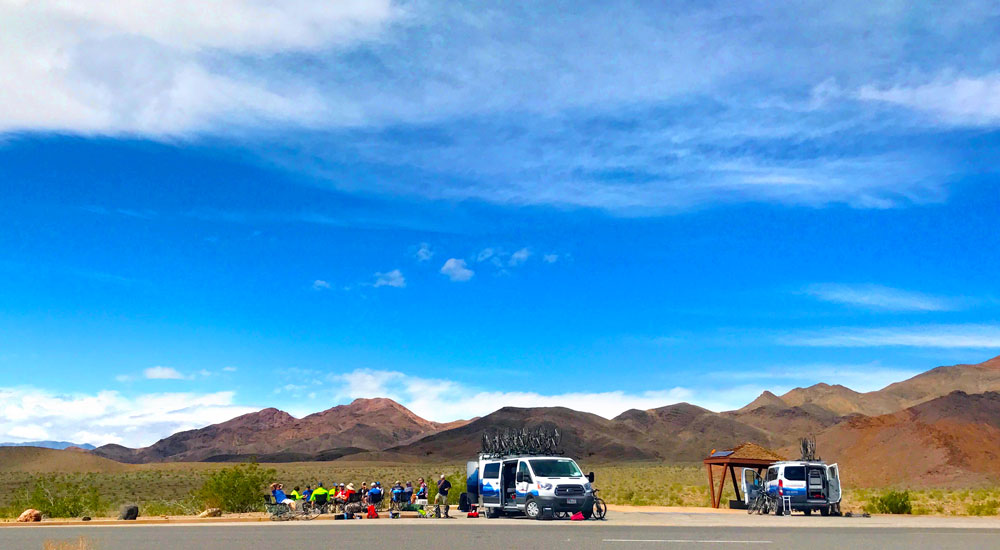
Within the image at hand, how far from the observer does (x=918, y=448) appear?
9200 centimetres

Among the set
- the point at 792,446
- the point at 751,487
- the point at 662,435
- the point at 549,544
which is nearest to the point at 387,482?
the point at 751,487

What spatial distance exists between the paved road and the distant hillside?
111586 millimetres

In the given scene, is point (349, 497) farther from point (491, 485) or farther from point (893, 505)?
point (893, 505)

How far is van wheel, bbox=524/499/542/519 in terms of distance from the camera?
30.3m

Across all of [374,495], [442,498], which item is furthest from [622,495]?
[374,495]

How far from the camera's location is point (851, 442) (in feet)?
346

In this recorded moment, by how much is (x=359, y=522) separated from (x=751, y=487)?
57.7ft

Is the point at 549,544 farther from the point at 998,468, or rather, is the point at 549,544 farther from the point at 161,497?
the point at 998,468

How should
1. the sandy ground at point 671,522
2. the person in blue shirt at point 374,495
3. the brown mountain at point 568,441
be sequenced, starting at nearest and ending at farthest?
the sandy ground at point 671,522, the person in blue shirt at point 374,495, the brown mountain at point 568,441

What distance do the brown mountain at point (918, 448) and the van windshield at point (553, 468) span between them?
62.1 metres

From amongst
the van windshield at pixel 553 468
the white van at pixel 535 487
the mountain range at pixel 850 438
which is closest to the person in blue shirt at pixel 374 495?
the white van at pixel 535 487

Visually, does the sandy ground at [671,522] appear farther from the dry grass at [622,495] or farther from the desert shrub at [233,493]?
the dry grass at [622,495]

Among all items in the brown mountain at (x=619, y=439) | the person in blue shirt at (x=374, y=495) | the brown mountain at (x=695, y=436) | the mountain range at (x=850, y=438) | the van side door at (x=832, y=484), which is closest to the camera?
A: the person in blue shirt at (x=374, y=495)

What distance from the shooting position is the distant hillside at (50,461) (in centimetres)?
13212
